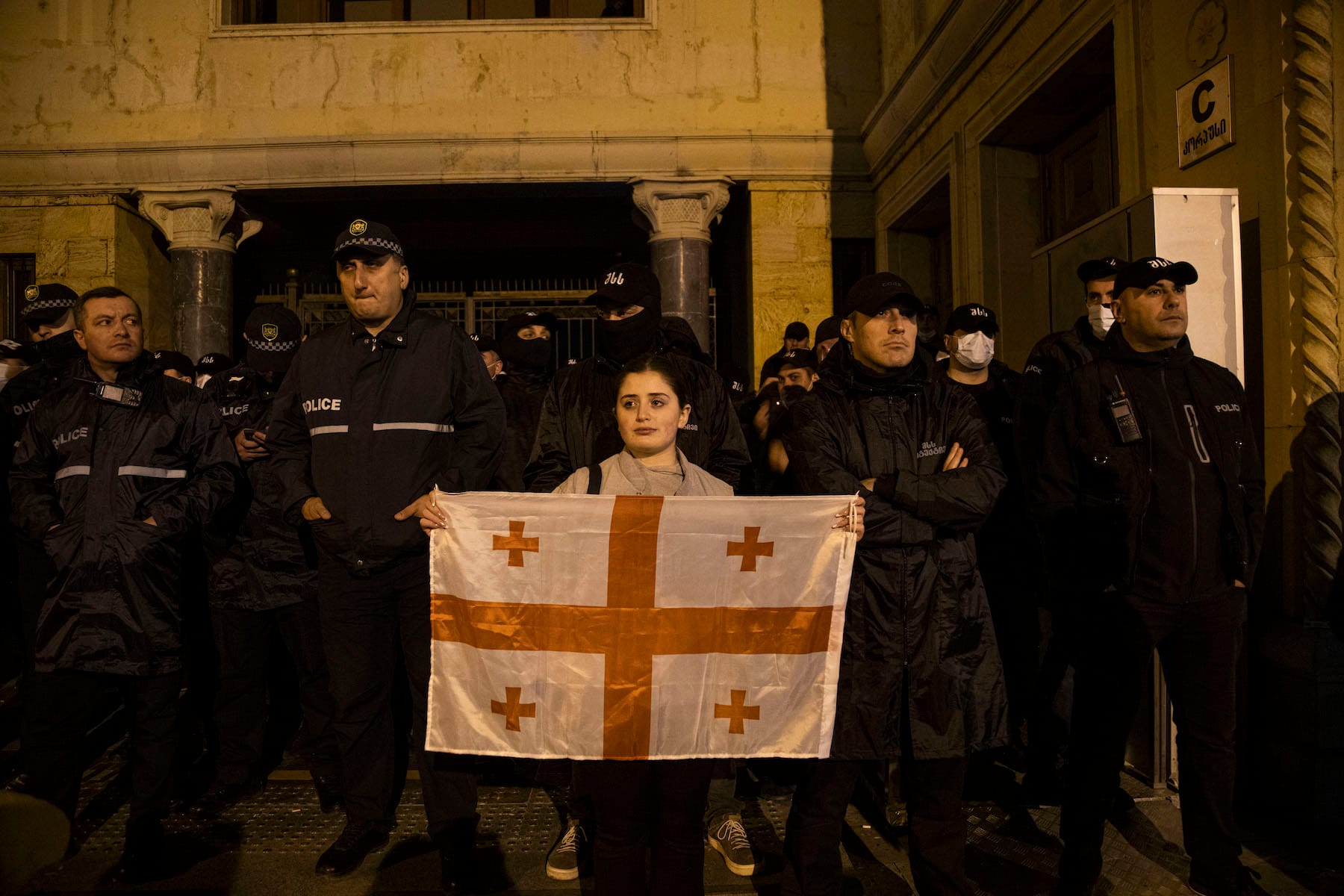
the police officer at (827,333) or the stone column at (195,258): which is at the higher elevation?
the stone column at (195,258)

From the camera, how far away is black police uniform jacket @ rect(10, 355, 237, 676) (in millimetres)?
3811

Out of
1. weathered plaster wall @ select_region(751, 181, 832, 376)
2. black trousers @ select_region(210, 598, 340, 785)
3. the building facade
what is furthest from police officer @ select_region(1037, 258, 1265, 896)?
weathered plaster wall @ select_region(751, 181, 832, 376)

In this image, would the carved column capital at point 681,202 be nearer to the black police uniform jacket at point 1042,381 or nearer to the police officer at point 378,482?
the black police uniform jacket at point 1042,381

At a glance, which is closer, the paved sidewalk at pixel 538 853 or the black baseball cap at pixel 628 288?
the paved sidewalk at pixel 538 853

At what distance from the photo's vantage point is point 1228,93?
15.6 feet

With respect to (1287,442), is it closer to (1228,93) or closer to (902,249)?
(1228,93)

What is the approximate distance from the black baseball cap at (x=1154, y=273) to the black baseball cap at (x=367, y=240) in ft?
9.10

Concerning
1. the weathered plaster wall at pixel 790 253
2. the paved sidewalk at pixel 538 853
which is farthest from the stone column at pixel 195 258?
the paved sidewalk at pixel 538 853

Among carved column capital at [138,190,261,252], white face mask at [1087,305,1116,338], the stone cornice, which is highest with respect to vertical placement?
the stone cornice

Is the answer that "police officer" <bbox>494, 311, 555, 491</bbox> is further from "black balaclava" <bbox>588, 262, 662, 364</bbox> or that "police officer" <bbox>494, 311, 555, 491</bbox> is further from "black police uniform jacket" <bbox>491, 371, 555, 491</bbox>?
"black balaclava" <bbox>588, 262, 662, 364</bbox>

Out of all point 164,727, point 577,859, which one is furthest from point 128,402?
point 577,859

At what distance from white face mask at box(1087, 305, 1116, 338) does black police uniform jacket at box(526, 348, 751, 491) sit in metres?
1.89

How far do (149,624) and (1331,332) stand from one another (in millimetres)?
5107

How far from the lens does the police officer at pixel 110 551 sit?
3820 millimetres
